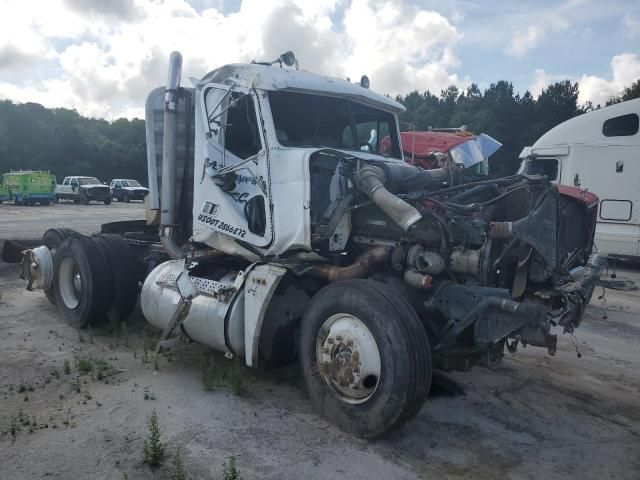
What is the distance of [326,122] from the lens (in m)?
5.46

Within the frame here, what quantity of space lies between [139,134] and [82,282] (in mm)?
59347

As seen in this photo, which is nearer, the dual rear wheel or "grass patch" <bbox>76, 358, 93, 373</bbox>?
"grass patch" <bbox>76, 358, 93, 373</bbox>

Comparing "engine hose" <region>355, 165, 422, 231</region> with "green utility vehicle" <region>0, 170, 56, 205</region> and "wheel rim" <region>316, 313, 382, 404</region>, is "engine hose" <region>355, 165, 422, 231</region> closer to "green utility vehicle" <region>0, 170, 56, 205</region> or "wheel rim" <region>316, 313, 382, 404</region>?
"wheel rim" <region>316, 313, 382, 404</region>

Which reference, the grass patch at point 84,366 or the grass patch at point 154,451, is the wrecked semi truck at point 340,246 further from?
the grass patch at point 154,451

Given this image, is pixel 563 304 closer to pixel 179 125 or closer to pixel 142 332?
pixel 179 125

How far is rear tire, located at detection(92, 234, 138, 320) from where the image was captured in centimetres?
662

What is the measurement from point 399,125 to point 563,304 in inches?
116

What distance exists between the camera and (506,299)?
3898mm

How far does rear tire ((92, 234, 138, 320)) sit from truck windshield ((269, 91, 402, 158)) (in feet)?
9.50

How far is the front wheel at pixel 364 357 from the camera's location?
12.4 ft

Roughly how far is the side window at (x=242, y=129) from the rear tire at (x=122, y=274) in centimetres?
229

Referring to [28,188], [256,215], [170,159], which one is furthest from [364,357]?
[28,188]

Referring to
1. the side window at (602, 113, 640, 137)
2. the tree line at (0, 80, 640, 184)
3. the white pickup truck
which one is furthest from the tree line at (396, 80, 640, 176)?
the side window at (602, 113, 640, 137)

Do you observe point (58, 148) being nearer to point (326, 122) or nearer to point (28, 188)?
point (28, 188)
